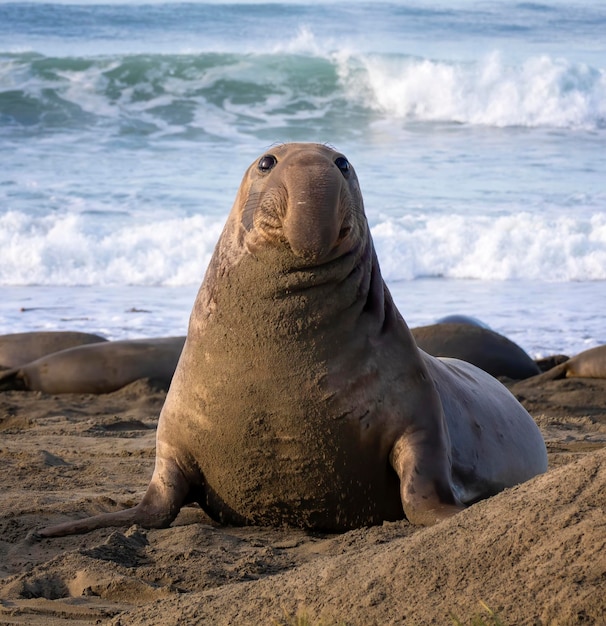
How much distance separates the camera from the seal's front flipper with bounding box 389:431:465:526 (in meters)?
3.90

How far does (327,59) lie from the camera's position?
28.8 meters

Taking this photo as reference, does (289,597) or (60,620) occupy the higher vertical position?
(289,597)

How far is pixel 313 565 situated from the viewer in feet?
10.1

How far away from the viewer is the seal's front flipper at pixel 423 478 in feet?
12.8

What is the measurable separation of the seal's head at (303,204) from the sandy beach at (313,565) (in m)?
0.99

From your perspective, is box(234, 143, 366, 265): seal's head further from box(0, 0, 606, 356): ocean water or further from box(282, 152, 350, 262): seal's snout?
box(0, 0, 606, 356): ocean water

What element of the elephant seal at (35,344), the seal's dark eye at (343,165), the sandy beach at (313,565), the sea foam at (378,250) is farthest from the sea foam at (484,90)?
the seal's dark eye at (343,165)

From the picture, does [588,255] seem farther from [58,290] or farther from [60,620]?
[60,620]

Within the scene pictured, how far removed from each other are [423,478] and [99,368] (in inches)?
208

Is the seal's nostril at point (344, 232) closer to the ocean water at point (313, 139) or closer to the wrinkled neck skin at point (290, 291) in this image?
the wrinkled neck skin at point (290, 291)

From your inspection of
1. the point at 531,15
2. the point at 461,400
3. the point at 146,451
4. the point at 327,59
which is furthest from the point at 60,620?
the point at 531,15

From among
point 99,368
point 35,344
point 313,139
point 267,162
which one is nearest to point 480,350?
point 99,368

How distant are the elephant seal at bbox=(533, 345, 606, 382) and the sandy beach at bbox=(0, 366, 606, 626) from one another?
4673mm

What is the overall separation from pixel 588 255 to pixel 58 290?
6566 mm
